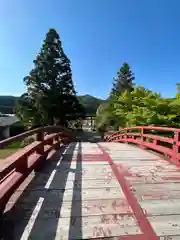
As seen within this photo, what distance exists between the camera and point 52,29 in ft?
69.8

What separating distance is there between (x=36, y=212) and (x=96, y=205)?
2.21ft

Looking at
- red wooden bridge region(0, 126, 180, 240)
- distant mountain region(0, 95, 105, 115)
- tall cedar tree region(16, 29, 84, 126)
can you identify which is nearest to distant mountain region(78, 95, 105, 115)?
distant mountain region(0, 95, 105, 115)

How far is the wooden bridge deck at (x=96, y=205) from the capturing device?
171 centimetres

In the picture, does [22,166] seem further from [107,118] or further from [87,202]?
[107,118]

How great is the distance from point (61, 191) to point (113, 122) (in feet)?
64.1

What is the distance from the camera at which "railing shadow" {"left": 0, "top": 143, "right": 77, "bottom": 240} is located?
1685mm

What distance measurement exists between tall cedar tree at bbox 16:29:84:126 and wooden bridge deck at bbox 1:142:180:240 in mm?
17204

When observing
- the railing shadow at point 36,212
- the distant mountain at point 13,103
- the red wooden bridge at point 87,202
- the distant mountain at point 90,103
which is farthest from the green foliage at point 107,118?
the distant mountain at point 13,103

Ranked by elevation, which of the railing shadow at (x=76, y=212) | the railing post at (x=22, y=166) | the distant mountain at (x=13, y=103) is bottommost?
the railing shadow at (x=76, y=212)

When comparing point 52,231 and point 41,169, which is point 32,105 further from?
point 52,231

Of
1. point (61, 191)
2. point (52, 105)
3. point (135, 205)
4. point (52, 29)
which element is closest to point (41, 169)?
point (61, 191)

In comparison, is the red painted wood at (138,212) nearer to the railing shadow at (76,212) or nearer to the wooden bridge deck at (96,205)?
the wooden bridge deck at (96,205)

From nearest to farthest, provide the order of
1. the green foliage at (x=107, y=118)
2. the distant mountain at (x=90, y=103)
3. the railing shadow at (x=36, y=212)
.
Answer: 1. the railing shadow at (x=36, y=212)
2. the green foliage at (x=107, y=118)
3. the distant mountain at (x=90, y=103)

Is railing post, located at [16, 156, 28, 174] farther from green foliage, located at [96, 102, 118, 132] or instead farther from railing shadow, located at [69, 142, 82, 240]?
green foliage, located at [96, 102, 118, 132]
